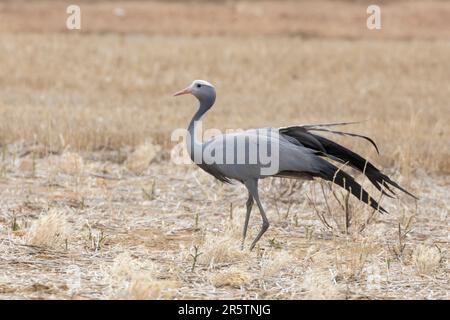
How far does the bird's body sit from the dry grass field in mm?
563

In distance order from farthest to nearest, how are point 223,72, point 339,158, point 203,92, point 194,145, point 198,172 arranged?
point 223,72 < point 198,172 < point 203,92 < point 339,158 < point 194,145

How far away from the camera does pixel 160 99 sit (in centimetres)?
1886

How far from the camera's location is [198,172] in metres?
11.6

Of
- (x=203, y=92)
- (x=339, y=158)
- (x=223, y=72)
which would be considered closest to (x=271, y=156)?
(x=339, y=158)

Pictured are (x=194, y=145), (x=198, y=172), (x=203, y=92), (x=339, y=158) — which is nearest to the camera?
(x=194, y=145)

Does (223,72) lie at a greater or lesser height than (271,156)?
greater

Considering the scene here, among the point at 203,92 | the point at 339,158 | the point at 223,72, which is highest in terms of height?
the point at 223,72

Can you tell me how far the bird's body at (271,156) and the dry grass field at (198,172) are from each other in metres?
0.56

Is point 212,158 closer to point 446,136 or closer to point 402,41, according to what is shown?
point 446,136

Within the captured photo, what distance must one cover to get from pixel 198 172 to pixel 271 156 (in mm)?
3753

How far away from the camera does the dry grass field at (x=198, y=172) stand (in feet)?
23.8

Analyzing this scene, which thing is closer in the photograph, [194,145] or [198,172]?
[194,145]

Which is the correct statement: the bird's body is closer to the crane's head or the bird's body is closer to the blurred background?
the crane's head

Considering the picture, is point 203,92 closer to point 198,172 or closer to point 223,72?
point 198,172
